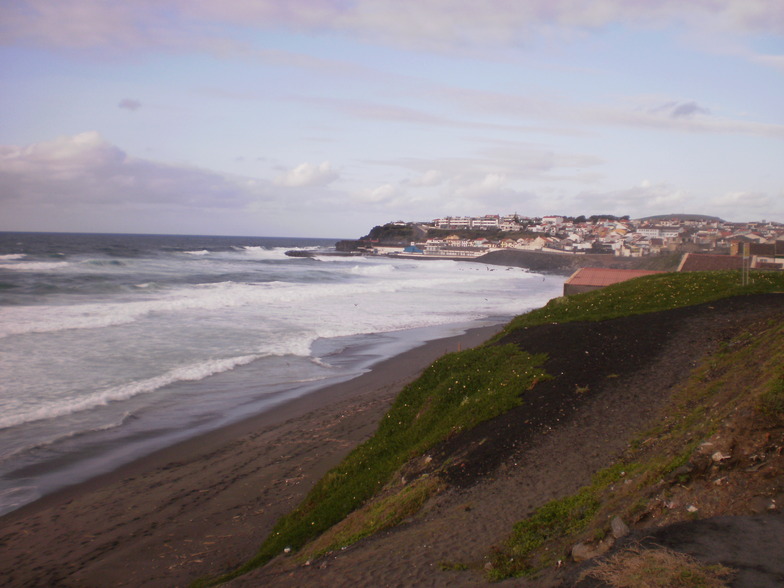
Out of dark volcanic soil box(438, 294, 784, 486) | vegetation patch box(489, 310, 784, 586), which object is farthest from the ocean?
vegetation patch box(489, 310, 784, 586)

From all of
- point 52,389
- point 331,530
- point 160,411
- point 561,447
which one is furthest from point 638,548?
point 52,389

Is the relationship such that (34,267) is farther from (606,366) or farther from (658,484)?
(658,484)

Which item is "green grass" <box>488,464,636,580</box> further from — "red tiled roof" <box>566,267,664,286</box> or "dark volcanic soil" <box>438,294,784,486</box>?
"red tiled roof" <box>566,267,664,286</box>

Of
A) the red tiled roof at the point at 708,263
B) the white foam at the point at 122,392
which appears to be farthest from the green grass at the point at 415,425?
the red tiled roof at the point at 708,263

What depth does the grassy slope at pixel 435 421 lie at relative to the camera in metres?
6.95

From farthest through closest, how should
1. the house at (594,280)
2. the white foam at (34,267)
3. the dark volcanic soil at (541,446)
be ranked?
the white foam at (34,267), the house at (594,280), the dark volcanic soil at (541,446)

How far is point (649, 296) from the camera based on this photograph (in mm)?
14781

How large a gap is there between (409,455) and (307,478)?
2.20 m

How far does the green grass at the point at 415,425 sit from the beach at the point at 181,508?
64 cm

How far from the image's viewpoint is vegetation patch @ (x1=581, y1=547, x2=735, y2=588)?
378 centimetres

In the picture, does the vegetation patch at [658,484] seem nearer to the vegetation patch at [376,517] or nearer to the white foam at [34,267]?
the vegetation patch at [376,517]

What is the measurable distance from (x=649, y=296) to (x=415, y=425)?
8.19 m

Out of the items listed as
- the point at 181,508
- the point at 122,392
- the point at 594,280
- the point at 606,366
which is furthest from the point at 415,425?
the point at 594,280

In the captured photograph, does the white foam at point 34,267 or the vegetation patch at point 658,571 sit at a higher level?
the white foam at point 34,267
